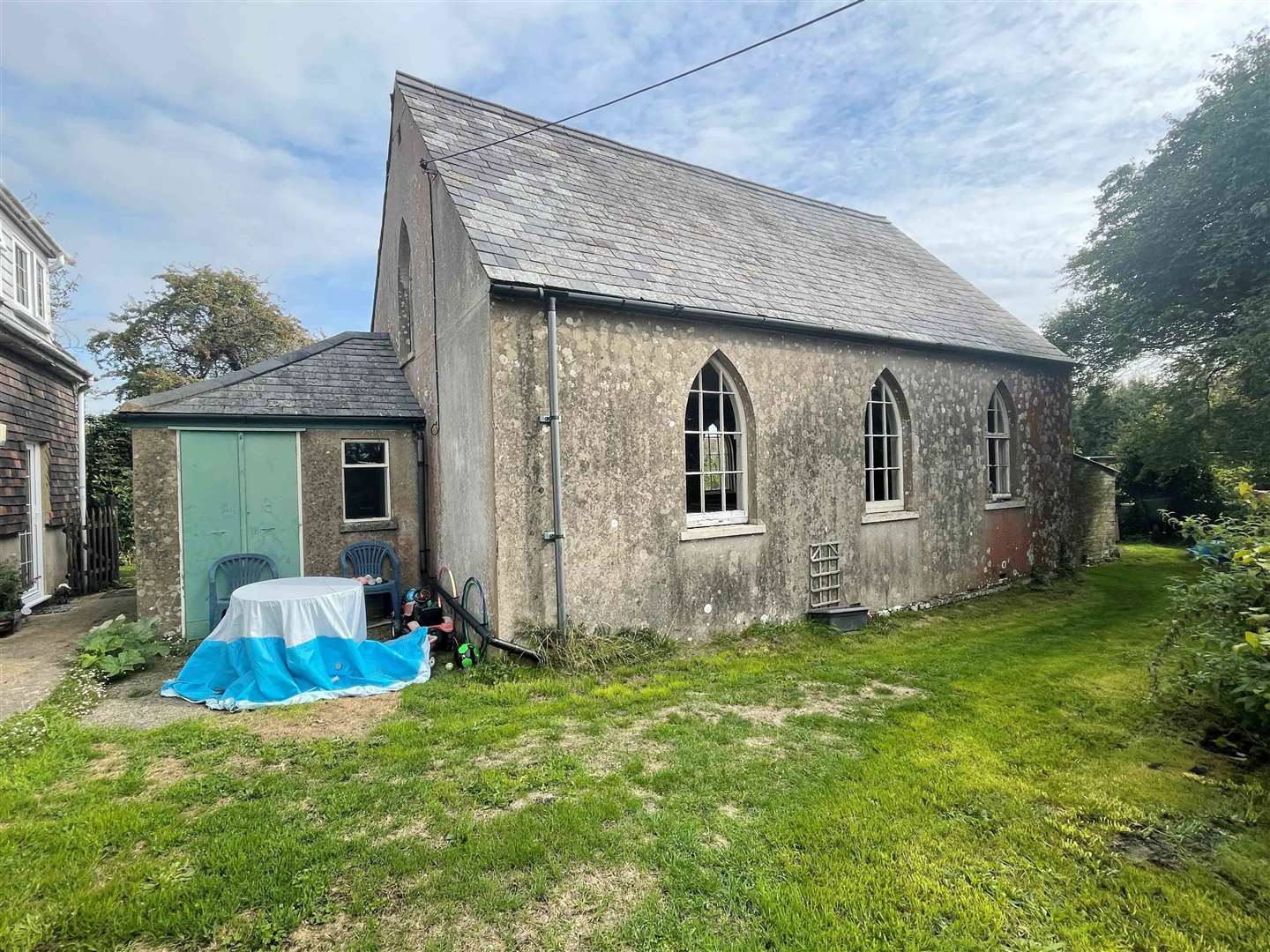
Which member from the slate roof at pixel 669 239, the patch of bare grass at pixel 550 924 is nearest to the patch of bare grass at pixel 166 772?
the patch of bare grass at pixel 550 924

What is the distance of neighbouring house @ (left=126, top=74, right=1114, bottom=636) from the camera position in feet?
22.5

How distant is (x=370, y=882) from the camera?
3.05m

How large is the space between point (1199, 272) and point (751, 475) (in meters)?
13.3

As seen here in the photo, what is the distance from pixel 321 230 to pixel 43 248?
7.73 m

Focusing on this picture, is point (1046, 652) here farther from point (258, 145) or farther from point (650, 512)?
point (258, 145)

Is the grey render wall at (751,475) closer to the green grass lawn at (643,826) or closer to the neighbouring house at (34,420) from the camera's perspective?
the green grass lawn at (643,826)

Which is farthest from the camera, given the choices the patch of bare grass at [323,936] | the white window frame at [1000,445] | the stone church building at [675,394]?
the white window frame at [1000,445]

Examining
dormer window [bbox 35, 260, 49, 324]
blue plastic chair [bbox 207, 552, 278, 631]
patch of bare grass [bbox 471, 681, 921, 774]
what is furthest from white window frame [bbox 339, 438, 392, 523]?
dormer window [bbox 35, 260, 49, 324]

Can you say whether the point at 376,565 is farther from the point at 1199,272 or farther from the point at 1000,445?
the point at 1199,272

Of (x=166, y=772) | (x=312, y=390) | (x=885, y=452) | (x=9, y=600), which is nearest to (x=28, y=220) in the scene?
(x=9, y=600)

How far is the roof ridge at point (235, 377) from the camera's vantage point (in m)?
7.94

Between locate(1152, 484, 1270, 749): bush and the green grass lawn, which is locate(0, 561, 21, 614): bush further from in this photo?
locate(1152, 484, 1270, 749): bush

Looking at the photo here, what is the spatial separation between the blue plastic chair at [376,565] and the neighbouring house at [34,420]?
5.51 m

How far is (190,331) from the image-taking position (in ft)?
83.1
